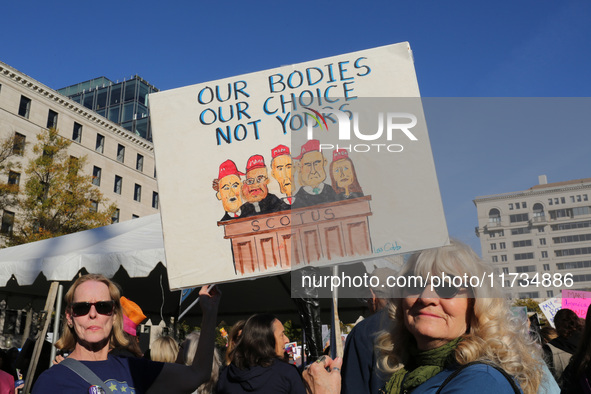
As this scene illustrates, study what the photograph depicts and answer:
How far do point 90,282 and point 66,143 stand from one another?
105 ft

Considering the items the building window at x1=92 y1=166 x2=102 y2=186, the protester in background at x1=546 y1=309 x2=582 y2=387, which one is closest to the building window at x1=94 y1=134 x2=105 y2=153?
the building window at x1=92 y1=166 x2=102 y2=186

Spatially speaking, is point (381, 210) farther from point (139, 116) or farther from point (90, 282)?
point (139, 116)

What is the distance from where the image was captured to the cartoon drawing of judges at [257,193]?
8.70ft

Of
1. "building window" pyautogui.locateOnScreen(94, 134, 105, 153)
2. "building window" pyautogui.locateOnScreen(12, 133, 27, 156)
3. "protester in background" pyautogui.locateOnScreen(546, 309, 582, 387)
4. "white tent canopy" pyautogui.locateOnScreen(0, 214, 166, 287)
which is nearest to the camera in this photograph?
"protester in background" pyautogui.locateOnScreen(546, 309, 582, 387)

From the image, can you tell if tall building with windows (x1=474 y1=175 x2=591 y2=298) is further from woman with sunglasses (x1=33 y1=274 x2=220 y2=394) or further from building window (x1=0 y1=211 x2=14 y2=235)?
building window (x1=0 y1=211 x2=14 y2=235)

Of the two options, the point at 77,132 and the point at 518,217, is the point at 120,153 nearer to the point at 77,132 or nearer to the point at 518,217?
the point at 77,132

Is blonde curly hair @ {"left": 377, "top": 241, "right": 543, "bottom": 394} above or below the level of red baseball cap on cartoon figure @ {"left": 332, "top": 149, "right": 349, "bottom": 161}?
below

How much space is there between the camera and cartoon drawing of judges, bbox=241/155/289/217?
8.70ft

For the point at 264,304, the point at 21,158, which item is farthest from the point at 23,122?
the point at 264,304

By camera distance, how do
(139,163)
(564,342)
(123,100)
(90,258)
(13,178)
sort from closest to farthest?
(564,342) → (90,258) → (13,178) → (139,163) → (123,100)

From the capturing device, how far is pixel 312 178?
96.3 inches

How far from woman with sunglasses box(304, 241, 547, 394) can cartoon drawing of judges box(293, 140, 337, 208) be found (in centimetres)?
81

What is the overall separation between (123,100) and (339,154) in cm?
6844

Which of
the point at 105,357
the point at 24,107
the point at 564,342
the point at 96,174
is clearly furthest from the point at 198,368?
the point at 96,174
